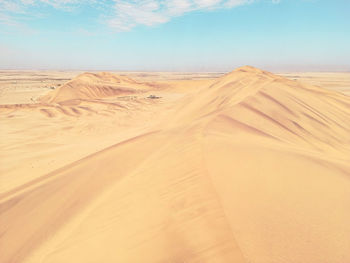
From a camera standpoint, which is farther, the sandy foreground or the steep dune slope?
the steep dune slope

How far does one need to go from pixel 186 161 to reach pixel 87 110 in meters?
11.0

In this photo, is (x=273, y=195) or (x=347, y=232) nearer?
(x=347, y=232)

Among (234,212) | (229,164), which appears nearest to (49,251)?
(234,212)

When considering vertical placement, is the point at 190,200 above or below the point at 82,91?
above

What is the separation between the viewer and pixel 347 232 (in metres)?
2.08

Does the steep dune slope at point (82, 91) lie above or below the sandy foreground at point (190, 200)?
below

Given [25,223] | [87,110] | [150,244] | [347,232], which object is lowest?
[87,110]

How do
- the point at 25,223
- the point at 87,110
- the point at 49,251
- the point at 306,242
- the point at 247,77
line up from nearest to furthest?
the point at 306,242 → the point at 49,251 → the point at 25,223 → the point at 247,77 → the point at 87,110

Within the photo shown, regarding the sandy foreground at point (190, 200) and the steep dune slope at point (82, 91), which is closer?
the sandy foreground at point (190, 200)

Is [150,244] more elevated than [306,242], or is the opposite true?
[306,242]

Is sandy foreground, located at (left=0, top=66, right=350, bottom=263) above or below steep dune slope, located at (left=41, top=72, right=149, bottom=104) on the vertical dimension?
above

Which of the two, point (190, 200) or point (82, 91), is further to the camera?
point (82, 91)

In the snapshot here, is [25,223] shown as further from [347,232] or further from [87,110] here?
[87,110]

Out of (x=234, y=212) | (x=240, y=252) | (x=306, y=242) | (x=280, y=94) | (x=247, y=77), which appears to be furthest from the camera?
(x=247, y=77)
